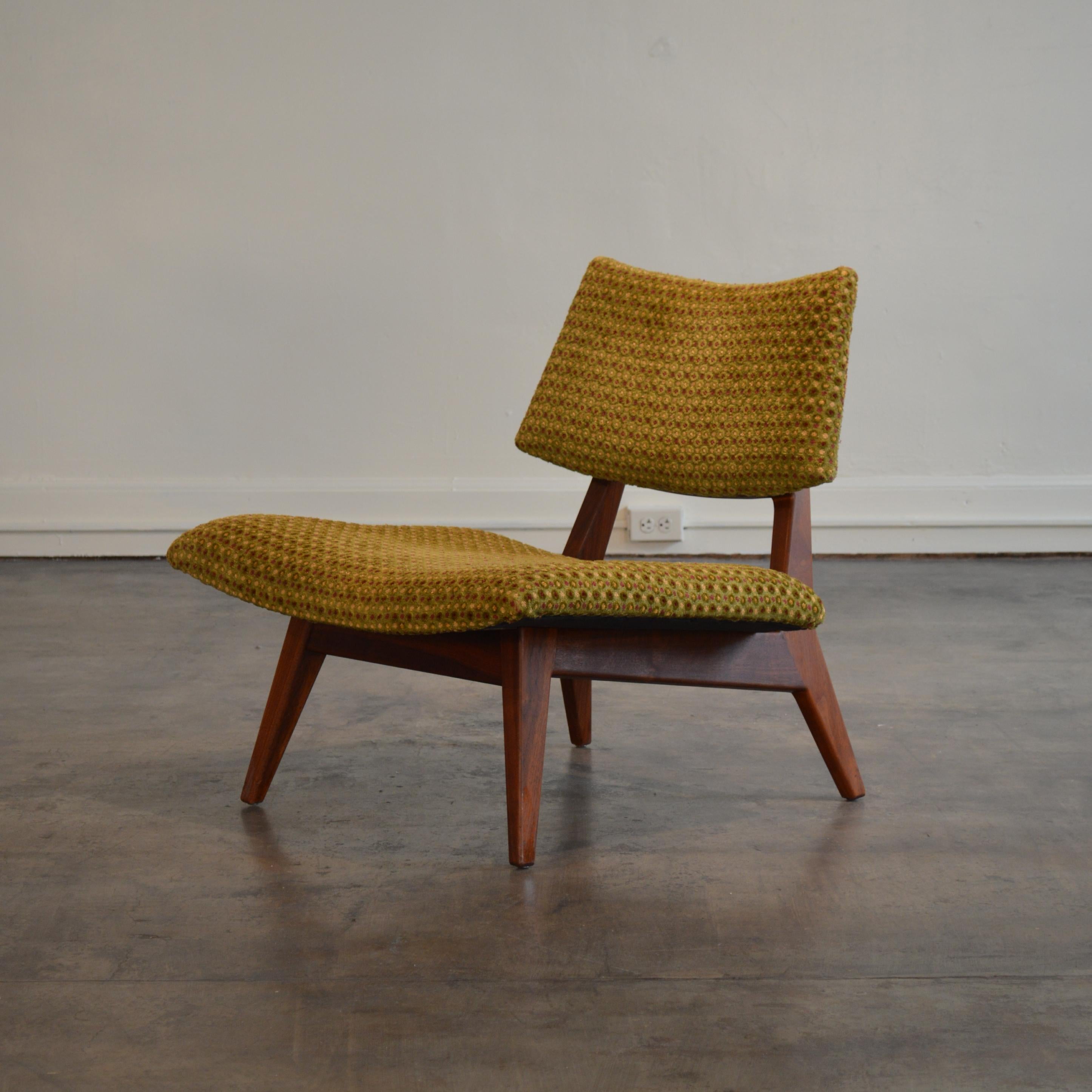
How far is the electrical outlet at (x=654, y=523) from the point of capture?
3312 millimetres

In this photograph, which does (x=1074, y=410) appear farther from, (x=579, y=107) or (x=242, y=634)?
(x=242, y=634)

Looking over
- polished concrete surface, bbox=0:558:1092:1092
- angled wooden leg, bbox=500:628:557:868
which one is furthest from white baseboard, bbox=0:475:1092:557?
angled wooden leg, bbox=500:628:557:868

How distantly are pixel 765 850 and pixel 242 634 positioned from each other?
1396mm

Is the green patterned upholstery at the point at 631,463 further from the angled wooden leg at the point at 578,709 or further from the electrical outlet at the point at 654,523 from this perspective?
the electrical outlet at the point at 654,523

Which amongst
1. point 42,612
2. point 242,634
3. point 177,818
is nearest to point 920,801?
point 177,818

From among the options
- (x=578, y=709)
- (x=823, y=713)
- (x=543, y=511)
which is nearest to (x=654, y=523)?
(x=543, y=511)

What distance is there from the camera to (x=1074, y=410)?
11.0 ft

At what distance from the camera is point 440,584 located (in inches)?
46.3

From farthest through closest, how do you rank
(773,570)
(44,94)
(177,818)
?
(44,94) → (177,818) → (773,570)

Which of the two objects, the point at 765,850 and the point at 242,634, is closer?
the point at 765,850

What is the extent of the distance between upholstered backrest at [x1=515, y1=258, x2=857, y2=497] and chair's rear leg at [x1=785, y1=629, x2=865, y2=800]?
204mm

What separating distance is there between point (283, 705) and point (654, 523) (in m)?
1.99

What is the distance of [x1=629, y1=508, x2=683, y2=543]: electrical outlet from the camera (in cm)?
331

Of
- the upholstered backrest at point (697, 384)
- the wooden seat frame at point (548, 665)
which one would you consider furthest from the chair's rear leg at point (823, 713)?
the upholstered backrest at point (697, 384)
